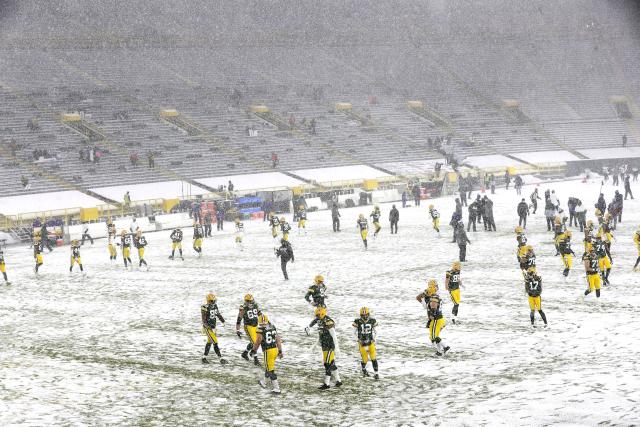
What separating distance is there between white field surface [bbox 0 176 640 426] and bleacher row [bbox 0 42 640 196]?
2887 centimetres

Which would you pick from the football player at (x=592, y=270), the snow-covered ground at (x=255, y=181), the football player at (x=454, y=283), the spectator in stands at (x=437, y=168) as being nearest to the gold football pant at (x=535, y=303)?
the football player at (x=454, y=283)

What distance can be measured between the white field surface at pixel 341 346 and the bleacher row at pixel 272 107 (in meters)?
28.9

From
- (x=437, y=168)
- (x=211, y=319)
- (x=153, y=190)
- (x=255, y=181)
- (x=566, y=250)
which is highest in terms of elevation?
(x=437, y=168)

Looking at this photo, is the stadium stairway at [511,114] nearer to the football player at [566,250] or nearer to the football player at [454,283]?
the football player at [566,250]

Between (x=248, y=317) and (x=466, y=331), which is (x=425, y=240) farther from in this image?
(x=248, y=317)

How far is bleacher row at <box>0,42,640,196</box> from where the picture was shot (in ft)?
192

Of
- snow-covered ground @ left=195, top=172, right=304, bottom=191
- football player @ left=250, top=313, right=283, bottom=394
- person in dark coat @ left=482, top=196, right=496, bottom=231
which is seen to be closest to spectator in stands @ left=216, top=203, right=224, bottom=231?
snow-covered ground @ left=195, top=172, right=304, bottom=191

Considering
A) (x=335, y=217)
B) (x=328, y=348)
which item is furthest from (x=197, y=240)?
(x=328, y=348)

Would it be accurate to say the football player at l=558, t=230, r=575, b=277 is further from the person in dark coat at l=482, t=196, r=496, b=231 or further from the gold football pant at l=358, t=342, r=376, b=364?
the person in dark coat at l=482, t=196, r=496, b=231

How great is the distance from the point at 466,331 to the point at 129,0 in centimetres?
6689

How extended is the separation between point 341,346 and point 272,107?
5515cm

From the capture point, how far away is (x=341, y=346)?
17.6 metres

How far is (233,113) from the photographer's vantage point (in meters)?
68.8

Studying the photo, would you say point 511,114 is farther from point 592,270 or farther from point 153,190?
point 592,270
